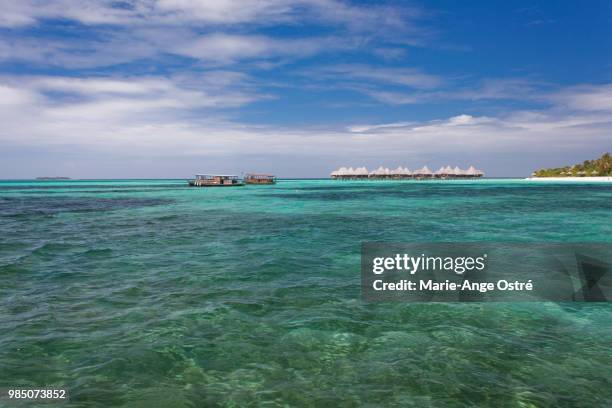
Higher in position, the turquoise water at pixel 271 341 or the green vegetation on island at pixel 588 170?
the green vegetation on island at pixel 588 170

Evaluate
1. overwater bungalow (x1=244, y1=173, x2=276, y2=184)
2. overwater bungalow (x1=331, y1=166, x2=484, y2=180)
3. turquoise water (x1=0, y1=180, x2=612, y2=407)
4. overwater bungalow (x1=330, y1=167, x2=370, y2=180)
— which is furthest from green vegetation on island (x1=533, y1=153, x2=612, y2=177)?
turquoise water (x1=0, y1=180, x2=612, y2=407)

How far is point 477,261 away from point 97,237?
652 inches

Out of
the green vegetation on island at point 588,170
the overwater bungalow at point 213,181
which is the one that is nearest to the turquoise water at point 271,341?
the overwater bungalow at point 213,181

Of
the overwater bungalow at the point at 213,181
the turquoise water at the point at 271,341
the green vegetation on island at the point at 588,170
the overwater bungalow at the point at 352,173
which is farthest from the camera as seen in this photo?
the overwater bungalow at the point at 352,173

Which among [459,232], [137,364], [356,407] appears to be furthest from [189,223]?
[356,407]

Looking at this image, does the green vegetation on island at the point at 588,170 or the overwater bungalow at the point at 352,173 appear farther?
the overwater bungalow at the point at 352,173

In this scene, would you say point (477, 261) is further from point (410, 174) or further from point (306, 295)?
point (410, 174)

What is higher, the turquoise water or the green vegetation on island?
the green vegetation on island

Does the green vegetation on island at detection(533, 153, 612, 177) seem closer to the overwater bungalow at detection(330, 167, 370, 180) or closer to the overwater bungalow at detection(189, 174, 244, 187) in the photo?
the overwater bungalow at detection(330, 167, 370, 180)

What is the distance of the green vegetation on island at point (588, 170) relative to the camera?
11938cm

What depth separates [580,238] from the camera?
16.8 metres

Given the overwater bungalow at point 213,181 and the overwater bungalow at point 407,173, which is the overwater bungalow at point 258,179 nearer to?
the overwater bungalow at point 213,181

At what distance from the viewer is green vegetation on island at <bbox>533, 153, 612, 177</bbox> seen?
392ft

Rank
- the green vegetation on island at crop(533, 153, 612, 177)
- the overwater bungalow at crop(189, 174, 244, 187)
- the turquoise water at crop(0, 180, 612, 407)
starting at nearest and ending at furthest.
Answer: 1. the turquoise water at crop(0, 180, 612, 407)
2. the overwater bungalow at crop(189, 174, 244, 187)
3. the green vegetation on island at crop(533, 153, 612, 177)
